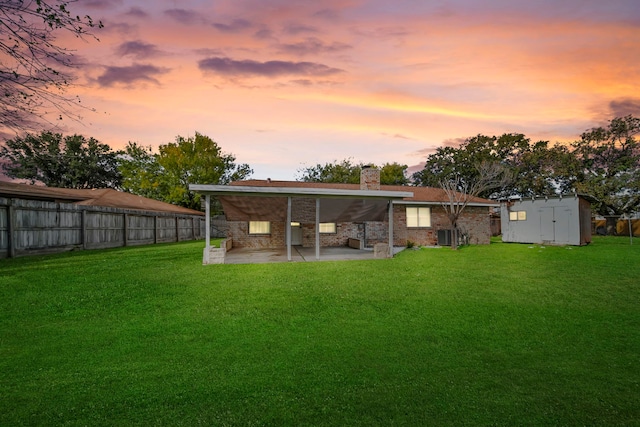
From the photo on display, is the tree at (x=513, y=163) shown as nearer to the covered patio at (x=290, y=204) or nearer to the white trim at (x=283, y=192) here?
the covered patio at (x=290, y=204)

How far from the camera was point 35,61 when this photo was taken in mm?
5219

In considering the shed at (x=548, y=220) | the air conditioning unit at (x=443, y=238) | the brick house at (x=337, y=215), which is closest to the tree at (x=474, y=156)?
the shed at (x=548, y=220)

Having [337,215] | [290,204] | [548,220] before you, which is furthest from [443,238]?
[290,204]

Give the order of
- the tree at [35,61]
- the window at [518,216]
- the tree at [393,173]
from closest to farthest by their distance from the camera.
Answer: the tree at [35,61]
the window at [518,216]
the tree at [393,173]

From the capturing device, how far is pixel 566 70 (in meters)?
12.9

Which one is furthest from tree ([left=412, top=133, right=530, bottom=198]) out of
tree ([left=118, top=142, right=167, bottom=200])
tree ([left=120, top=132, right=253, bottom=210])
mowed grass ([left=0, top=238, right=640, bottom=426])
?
mowed grass ([left=0, top=238, right=640, bottom=426])

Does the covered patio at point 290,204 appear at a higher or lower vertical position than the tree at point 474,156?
lower

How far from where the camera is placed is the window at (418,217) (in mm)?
19875

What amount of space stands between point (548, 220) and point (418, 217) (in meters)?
7.71

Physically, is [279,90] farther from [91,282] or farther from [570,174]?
[570,174]

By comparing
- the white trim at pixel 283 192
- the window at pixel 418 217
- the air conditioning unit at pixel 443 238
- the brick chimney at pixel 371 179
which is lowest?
the air conditioning unit at pixel 443 238

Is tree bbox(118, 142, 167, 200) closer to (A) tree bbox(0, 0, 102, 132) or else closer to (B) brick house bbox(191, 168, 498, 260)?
(B) brick house bbox(191, 168, 498, 260)

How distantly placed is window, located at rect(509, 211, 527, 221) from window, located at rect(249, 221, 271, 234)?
15.6 m

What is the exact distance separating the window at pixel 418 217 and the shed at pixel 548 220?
617 centimetres
